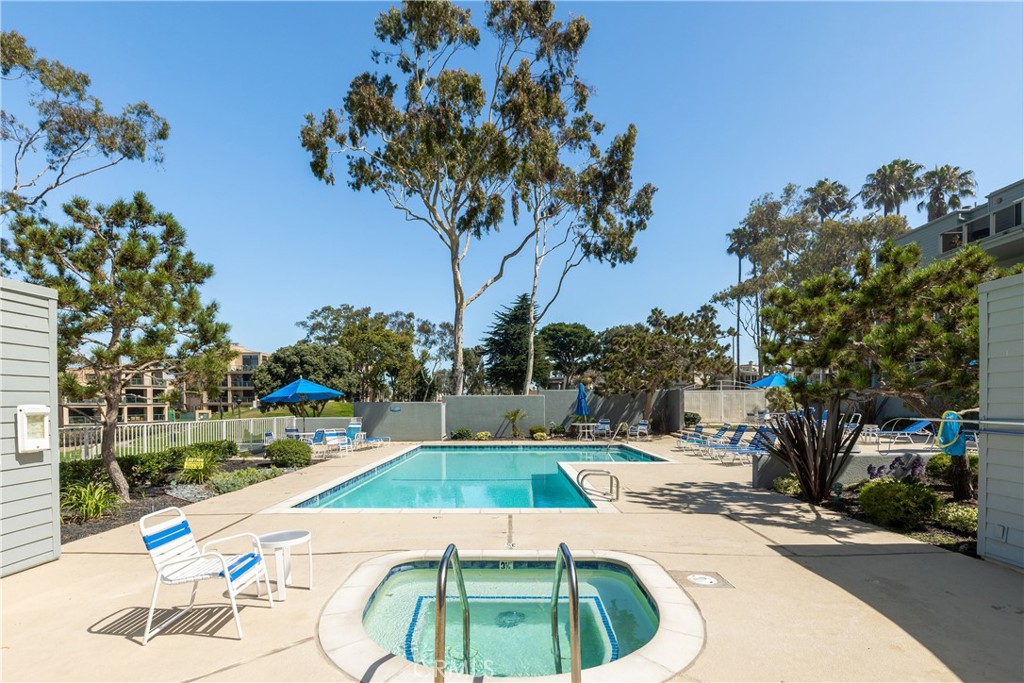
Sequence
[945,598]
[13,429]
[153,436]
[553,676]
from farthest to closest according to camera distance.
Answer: [153,436], [13,429], [945,598], [553,676]

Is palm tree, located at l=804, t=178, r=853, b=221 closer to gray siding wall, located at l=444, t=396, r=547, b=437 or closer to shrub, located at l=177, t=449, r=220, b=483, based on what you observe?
gray siding wall, located at l=444, t=396, r=547, b=437

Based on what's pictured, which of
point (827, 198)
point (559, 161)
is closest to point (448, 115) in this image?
point (559, 161)

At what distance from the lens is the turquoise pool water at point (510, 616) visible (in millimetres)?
3803

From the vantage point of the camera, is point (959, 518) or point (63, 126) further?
point (63, 126)

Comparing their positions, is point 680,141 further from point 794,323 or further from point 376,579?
point 376,579

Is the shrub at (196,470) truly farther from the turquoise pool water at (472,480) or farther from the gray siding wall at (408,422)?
the gray siding wall at (408,422)

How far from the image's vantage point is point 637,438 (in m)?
20.0

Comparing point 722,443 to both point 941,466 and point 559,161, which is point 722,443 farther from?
point 559,161

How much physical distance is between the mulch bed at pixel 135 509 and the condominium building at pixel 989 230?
19177mm

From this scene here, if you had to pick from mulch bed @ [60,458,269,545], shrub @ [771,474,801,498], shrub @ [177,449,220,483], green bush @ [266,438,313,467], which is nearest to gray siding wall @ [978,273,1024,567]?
shrub @ [771,474,801,498]

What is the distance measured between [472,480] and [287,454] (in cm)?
480

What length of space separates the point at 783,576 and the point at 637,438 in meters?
15.4

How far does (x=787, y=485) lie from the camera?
29.3 feet

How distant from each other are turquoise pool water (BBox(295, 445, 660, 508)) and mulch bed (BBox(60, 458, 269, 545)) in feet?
7.13
